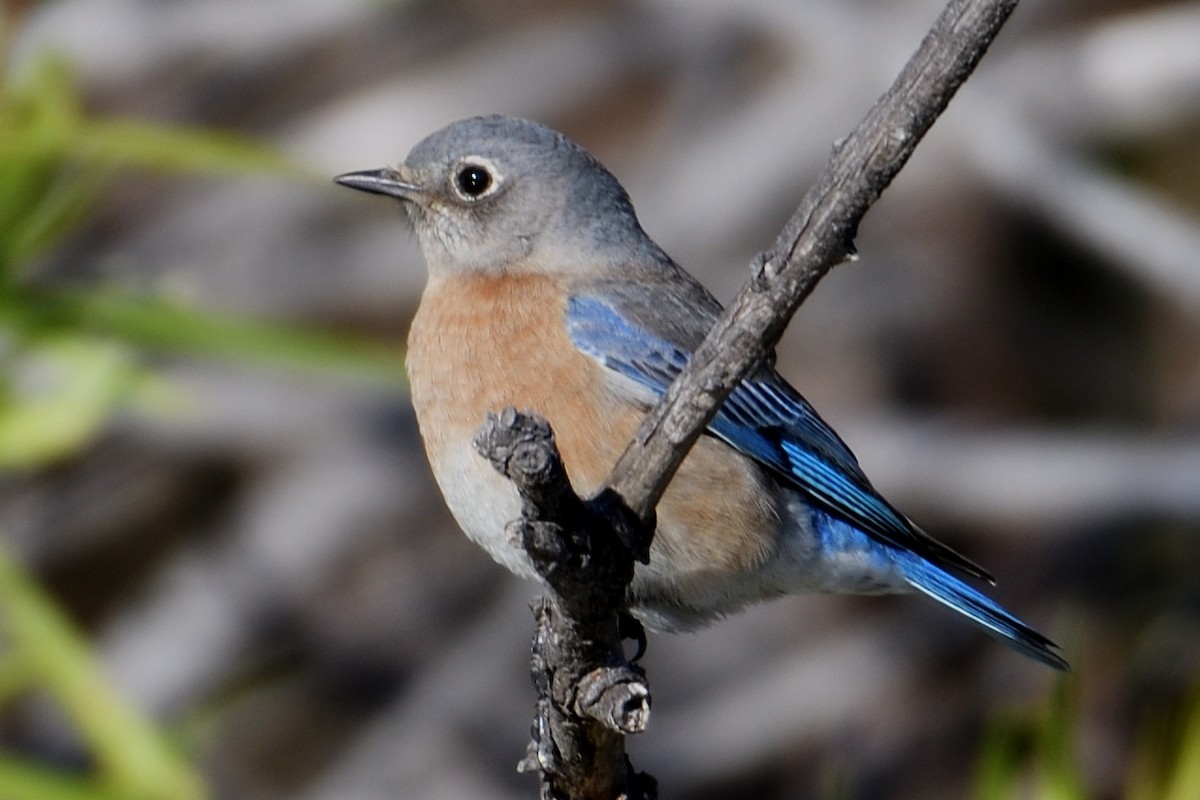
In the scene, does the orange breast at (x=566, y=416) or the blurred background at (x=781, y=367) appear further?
the blurred background at (x=781, y=367)

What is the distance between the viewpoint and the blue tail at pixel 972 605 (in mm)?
3914

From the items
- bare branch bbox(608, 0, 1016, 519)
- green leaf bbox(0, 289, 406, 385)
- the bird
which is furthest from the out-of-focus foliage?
bare branch bbox(608, 0, 1016, 519)

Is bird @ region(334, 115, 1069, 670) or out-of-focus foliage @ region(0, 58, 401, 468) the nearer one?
bird @ region(334, 115, 1069, 670)

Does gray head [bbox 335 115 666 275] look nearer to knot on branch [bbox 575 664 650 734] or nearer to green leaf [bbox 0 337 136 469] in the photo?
green leaf [bbox 0 337 136 469]

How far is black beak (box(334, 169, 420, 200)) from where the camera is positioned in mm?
4125

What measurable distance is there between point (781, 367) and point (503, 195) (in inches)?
150

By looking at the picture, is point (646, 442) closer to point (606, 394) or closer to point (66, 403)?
point (606, 394)

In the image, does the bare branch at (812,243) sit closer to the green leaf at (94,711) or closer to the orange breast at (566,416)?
the orange breast at (566,416)

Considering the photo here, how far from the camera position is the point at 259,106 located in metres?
7.63

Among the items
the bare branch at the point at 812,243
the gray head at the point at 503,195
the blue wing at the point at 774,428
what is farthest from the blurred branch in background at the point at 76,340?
the bare branch at the point at 812,243

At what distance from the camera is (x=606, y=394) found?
12.2ft

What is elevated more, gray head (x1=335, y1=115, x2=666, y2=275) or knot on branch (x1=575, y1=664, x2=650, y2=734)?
gray head (x1=335, y1=115, x2=666, y2=275)

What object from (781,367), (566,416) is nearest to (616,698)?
(566,416)

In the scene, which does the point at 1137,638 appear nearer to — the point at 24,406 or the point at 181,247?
the point at 181,247
